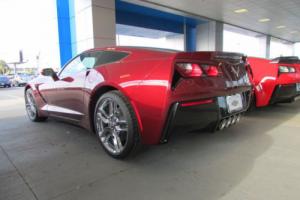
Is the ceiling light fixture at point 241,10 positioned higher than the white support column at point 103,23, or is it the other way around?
the ceiling light fixture at point 241,10

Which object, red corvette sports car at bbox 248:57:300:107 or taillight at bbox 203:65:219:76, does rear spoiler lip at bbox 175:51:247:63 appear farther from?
red corvette sports car at bbox 248:57:300:107

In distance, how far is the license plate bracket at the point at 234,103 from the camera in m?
2.09

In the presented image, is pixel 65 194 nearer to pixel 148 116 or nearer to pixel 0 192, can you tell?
pixel 0 192

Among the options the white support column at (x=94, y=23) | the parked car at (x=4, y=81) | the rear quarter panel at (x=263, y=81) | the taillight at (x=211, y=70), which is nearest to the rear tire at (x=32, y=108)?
the taillight at (x=211, y=70)

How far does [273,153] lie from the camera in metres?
2.17

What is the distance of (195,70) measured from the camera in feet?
6.08

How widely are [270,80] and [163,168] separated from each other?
2.36 metres

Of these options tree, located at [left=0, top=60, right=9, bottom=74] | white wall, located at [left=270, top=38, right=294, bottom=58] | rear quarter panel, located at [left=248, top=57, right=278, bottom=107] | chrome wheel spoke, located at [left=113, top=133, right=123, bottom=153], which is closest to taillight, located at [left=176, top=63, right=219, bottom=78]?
chrome wheel spoke, located at [left=113, top=133, right=123, bottom=153]

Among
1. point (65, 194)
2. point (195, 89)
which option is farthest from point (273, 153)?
point (65, 194)

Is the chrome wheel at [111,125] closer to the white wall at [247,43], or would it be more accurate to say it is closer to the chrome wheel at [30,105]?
the chrome wheel at [30,105]

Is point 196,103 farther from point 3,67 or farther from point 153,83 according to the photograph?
point 3,67

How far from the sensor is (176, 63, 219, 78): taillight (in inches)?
70.4

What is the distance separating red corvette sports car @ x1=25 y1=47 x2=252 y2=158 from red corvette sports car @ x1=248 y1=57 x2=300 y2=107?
98 cm

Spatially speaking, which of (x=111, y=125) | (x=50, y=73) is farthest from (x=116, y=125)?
(x=50, y=73)
